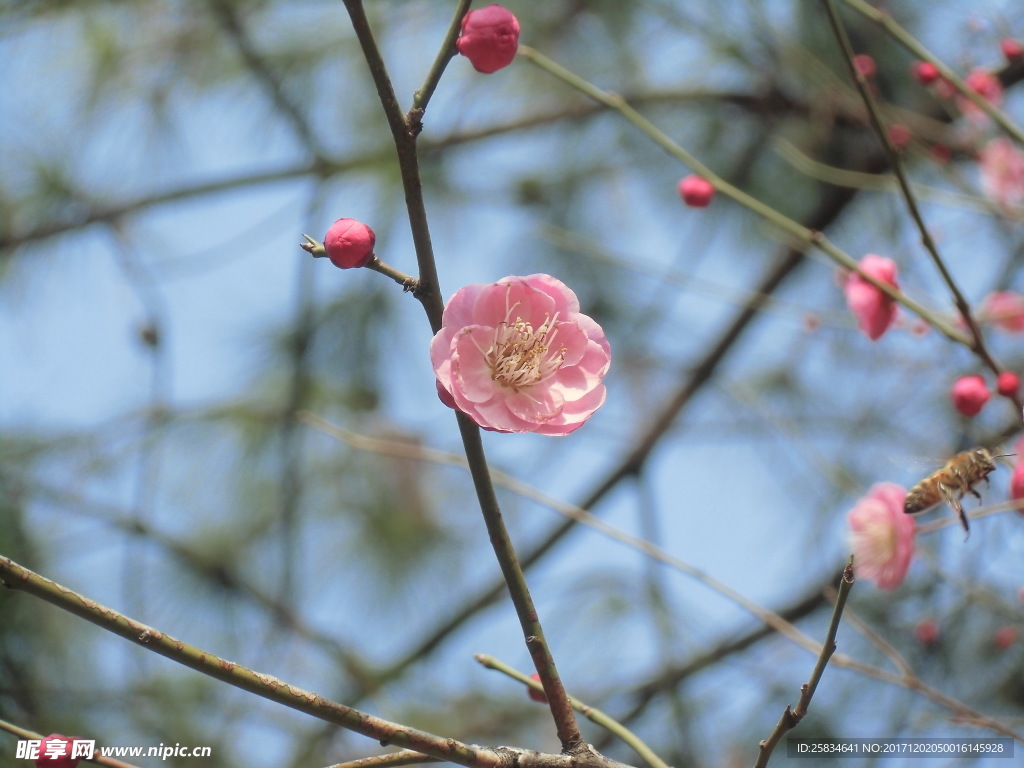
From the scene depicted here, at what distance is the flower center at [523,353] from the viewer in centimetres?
68

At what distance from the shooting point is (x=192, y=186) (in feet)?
5.57

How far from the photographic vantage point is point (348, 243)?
0.54 meters

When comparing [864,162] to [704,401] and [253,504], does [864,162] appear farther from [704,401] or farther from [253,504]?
[253,504]

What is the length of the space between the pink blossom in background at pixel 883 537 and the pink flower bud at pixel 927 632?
706mm

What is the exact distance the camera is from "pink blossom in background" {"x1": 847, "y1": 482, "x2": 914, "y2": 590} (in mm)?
928

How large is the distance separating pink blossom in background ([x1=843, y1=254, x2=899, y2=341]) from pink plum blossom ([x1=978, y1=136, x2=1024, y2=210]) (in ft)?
2.70

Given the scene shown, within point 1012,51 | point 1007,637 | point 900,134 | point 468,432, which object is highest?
point 900,134

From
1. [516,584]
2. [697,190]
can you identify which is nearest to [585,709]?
[516,584]

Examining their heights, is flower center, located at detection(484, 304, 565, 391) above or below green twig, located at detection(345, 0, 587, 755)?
above

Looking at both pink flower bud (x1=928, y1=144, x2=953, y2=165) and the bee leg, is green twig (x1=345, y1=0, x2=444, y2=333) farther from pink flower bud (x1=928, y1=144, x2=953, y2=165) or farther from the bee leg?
pink flower bud (x1=928, y1=144, x2=953, y2=165)

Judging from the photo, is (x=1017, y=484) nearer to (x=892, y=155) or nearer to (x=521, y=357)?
(x=892, y=155)

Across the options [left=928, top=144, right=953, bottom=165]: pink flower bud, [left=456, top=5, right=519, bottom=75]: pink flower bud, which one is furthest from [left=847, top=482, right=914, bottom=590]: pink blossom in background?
[left=928, top=144, right=953, bottom=165]: pink flower bud

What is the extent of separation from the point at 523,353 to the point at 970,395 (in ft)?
1.56

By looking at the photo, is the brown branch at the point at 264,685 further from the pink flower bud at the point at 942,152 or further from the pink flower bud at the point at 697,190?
the pink flower bud at the point at 942,152
